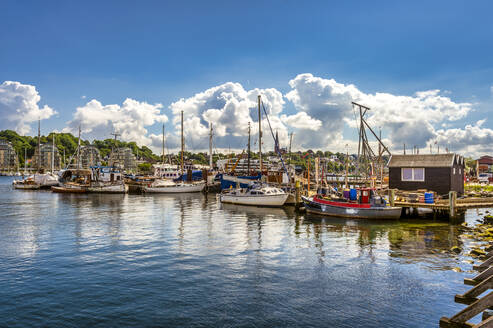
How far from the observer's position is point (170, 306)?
12.3 metres

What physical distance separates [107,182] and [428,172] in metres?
65.4

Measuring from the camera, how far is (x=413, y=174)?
37.9 metres

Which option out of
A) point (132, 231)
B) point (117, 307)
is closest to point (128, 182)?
point (132, 231)

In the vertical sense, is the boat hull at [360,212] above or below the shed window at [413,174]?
below

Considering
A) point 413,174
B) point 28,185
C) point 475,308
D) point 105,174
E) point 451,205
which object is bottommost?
point 28,185

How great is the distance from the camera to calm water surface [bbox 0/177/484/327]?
11547 millimetres

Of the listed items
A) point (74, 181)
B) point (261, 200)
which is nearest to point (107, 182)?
point (74, 181)

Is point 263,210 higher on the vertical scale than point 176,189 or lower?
lower

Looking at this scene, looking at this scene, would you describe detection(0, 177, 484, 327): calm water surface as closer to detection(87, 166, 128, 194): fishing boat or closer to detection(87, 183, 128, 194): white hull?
detection(87, 183, 128, 194): white hull

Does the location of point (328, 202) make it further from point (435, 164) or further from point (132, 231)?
point (132, 231)

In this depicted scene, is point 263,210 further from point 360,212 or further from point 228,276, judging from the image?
point 228,276

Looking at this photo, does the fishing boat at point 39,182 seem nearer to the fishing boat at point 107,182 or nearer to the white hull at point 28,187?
the white hull at point 28,187

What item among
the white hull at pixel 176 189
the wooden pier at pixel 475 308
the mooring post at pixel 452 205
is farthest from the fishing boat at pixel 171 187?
the wooden pier at pixel 475 308

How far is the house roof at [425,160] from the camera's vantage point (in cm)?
3661
